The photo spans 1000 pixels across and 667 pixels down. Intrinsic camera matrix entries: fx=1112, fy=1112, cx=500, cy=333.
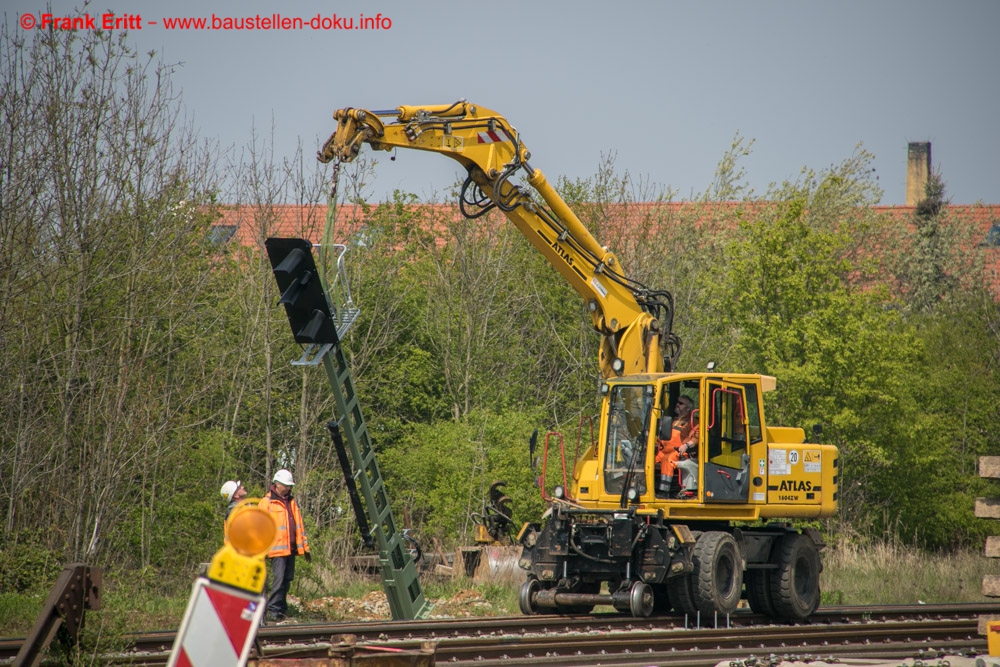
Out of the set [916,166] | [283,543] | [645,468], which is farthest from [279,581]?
[916,166]

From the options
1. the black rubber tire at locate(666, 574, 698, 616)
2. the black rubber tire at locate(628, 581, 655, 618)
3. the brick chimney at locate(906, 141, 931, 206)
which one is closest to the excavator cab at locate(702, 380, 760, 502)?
the black rubber tire at locate(666, 574, 698, 616)

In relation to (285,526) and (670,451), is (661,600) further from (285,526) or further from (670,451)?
(285,526)

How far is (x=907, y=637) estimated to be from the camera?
38.9 feet

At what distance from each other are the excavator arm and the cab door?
1.05m

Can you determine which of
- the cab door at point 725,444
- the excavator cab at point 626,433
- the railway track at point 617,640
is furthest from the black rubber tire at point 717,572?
the excavator cab at point 626,433

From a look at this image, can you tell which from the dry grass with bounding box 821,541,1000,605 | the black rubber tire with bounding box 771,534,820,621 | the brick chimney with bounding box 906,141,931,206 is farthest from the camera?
the brick chimney with bounding box 906,141,931,206

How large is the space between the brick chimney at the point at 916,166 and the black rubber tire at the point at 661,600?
45.1 m

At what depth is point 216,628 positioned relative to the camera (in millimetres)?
3799

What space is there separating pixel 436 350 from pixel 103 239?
1014cm

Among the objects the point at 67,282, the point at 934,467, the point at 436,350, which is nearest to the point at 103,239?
the point at 67,282

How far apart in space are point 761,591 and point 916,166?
4654cm

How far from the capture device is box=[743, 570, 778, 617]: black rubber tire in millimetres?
13500

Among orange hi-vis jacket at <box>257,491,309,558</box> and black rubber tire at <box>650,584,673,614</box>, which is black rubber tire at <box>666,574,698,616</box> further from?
orange hi-vis jacket at <box>257,491,309,558</box>

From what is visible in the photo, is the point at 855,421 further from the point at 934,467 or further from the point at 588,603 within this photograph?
the point at 588,603
